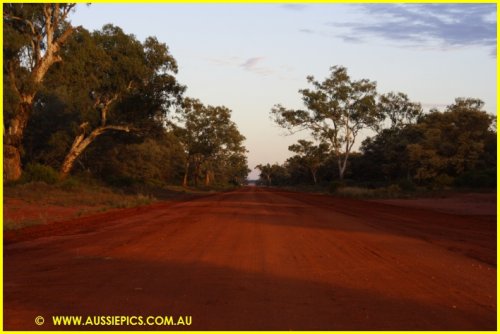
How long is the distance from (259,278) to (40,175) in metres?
32.2

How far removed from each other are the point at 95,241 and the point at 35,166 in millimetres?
26758

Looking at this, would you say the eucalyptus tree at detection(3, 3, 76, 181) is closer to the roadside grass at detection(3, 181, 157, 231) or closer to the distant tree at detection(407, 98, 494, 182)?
the roadside grass at detection(3, 181, 157, 231)

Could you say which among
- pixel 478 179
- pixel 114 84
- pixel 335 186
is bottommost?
pixel 335 186

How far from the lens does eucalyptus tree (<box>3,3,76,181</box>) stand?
35.8 m

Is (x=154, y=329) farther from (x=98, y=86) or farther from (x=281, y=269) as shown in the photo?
(x=98, y=86)

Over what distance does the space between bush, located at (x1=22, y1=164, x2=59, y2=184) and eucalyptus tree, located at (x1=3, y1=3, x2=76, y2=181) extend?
70cm

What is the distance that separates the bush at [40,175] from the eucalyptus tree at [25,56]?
70 centimetres

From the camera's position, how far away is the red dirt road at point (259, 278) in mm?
6988

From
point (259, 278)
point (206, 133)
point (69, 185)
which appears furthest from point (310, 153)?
point (259, 278)

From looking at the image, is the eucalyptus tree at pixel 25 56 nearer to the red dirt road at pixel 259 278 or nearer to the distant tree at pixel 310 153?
the red dirt road at pixel 259 278

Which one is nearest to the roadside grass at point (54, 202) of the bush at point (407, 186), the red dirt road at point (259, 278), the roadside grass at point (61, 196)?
the roadside grass at point (61, 196)

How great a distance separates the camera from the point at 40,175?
3838cm

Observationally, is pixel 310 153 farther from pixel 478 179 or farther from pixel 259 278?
pixel 259 278

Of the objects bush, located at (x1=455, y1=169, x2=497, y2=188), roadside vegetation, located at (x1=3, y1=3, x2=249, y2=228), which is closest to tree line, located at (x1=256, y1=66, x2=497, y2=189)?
bush, located at (x1=455, y1=169, x2=497, y2=188)
